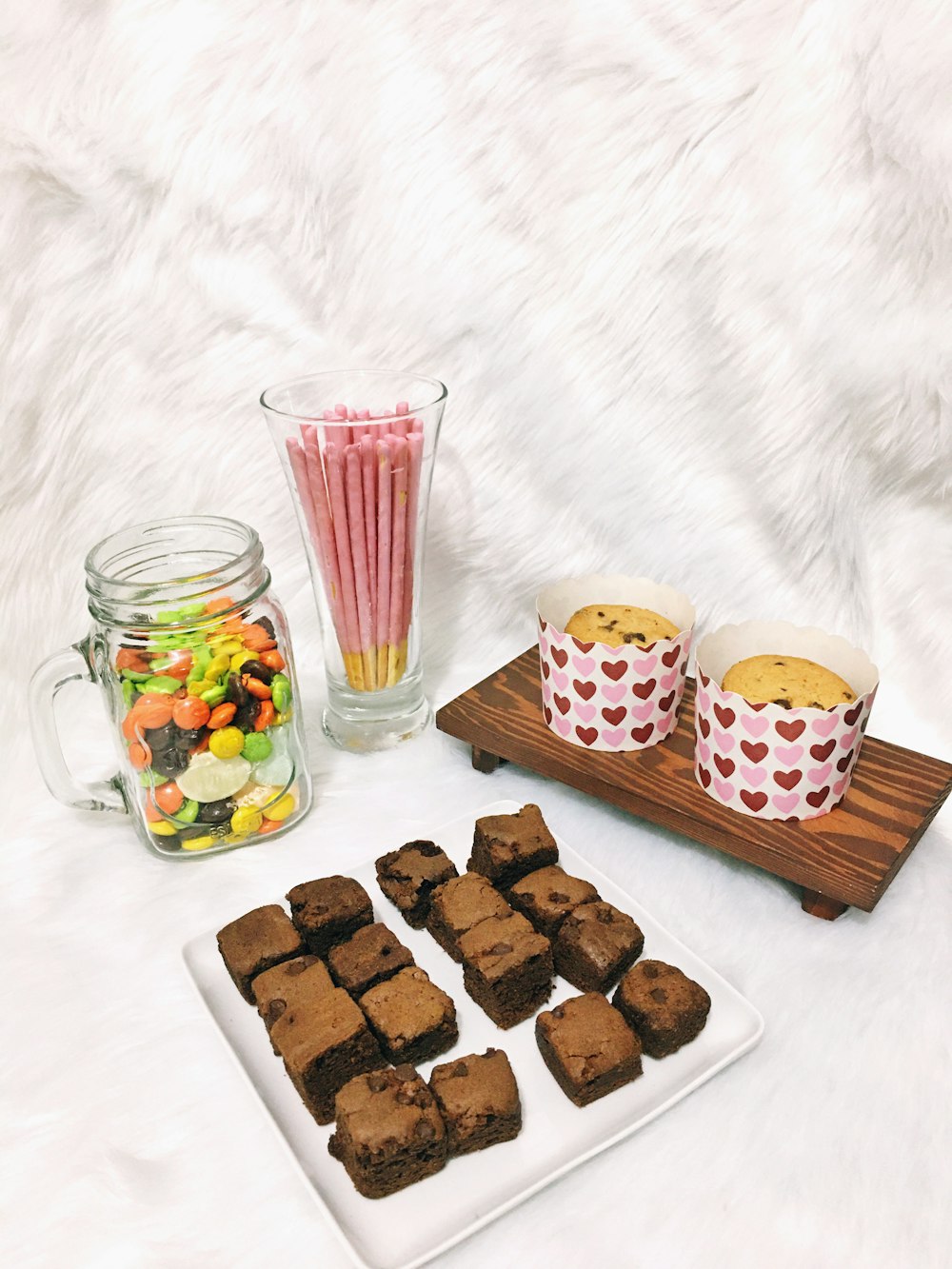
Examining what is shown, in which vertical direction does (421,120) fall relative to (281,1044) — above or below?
above

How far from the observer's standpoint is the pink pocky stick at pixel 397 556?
3.28 ft

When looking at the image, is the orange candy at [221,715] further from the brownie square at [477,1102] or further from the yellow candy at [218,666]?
the brownie square at [477,1102]

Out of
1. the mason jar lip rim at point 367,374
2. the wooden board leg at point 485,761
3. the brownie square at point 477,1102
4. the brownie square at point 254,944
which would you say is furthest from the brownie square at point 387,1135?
the mason jar lip rim at point 367,374

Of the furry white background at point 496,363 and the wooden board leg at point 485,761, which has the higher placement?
the furry white background at point 496,363

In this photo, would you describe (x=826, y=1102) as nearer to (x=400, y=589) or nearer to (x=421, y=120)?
(x=400, y=589)

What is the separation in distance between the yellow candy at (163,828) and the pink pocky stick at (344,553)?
10.1 inches

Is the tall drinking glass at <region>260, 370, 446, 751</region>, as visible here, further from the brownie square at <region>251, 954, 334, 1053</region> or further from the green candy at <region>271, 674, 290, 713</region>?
the brownie square at <region>251, 954, 334, 1053</region>

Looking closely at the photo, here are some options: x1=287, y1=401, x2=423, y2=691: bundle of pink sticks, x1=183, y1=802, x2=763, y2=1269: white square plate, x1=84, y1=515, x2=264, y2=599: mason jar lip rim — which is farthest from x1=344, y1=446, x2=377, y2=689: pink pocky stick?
x1=183, y1=802, x2=763, y2=1269: white square plate

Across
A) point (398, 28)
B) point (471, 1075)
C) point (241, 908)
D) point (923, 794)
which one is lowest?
point (241, 908)

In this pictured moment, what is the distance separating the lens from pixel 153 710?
888mm

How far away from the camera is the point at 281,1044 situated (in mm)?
742

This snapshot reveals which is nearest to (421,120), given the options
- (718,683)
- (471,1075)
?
(718,683)

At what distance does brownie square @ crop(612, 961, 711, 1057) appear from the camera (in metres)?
0.75

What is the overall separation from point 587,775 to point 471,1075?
35cm
